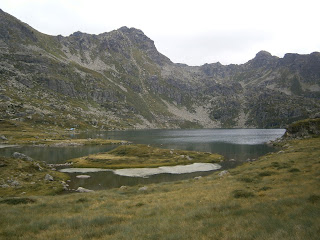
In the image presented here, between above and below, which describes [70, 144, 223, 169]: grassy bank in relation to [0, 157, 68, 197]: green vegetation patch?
below

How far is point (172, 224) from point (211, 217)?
10.2ft

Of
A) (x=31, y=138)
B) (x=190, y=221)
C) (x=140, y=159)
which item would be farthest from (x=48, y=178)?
(x=31, y=138)

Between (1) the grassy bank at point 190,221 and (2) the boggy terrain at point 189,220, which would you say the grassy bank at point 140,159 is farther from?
(1) the grassy bank at point 190,221

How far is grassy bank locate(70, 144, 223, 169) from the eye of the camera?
76375mm

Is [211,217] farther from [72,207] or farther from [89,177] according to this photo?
[89,177]

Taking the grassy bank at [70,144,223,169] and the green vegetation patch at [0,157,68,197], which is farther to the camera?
the grassy bank at [70,144,223,169]

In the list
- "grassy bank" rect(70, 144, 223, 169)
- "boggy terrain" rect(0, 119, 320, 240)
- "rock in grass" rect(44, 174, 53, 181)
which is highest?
"boggy terrain" rect(0, 119, 320, 240)

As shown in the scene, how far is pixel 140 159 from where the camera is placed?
3314 inches

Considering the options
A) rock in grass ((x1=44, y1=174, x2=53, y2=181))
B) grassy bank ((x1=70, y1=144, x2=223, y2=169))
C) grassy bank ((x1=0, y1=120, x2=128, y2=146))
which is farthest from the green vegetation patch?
grassy bank ((x1=0, y1=120, x2=128, y2=146))

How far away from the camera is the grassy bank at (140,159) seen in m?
76.4

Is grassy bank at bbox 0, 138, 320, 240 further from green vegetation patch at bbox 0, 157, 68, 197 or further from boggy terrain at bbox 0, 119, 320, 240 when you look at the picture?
green vegetation patch at bbox 0, 157, 68, 197

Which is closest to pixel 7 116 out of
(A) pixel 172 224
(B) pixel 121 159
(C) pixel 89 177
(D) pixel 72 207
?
(B) pixel 121 159

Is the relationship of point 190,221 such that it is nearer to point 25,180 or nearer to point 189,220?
point 189,220

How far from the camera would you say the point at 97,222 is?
1797 cm
